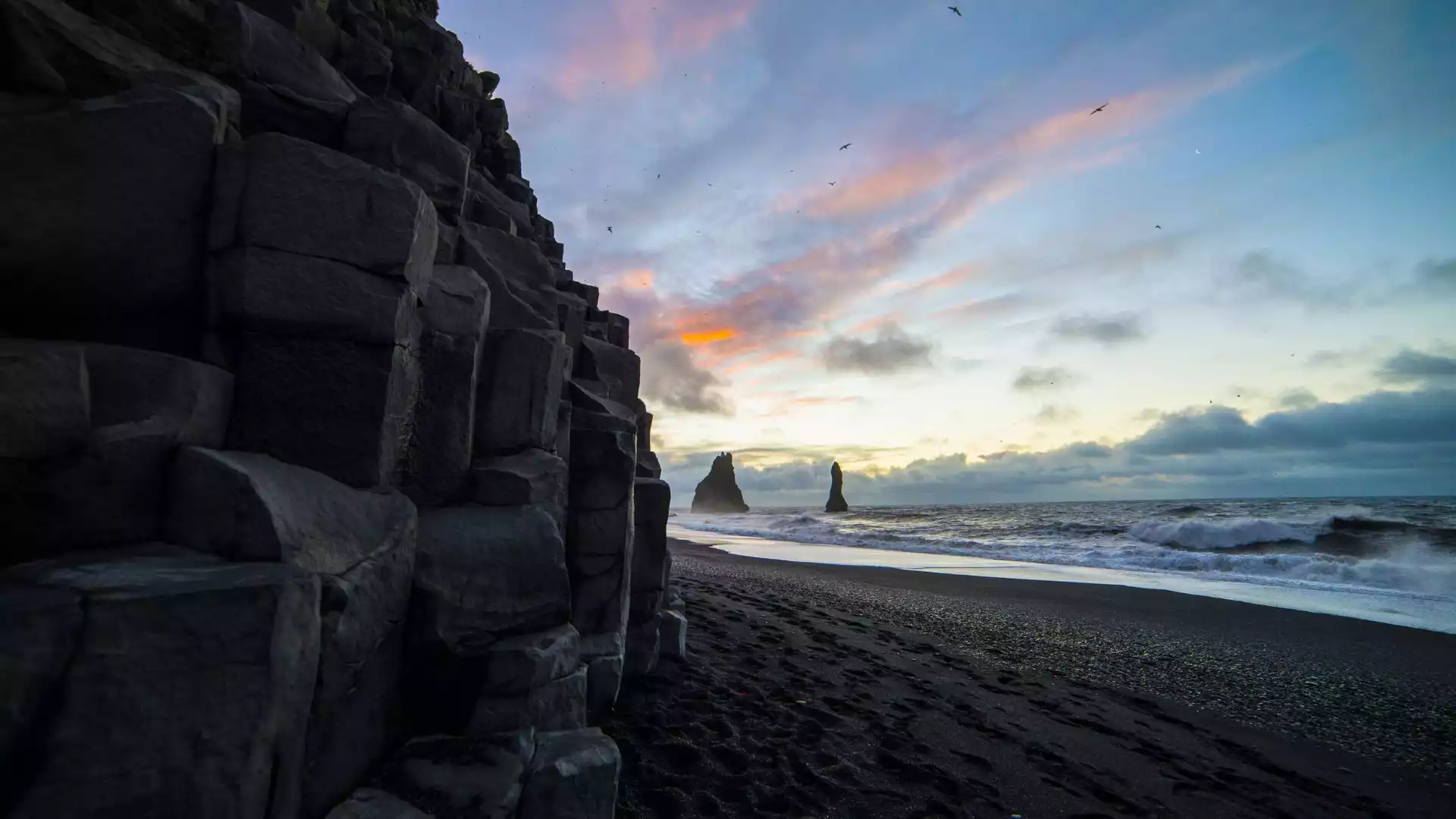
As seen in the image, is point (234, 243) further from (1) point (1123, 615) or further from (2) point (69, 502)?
(1) point (1123, 615)

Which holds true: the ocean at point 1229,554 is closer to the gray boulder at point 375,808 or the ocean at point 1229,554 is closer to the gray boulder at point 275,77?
the gray boulder at point 375,808

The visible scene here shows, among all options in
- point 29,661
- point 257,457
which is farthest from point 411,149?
point 29,661

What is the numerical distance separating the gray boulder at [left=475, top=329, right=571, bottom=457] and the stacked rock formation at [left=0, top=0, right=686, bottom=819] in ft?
0.06

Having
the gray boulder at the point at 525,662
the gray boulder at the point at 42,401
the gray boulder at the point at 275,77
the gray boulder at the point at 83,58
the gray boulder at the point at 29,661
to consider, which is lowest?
the gray boulder at the point at 525,662

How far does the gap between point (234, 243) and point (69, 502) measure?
1.37 metres

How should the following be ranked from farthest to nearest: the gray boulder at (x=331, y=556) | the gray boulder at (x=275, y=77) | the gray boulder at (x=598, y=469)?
the gray boulder at (x=598, y=469), the gray boulder at (x=275, y=77), the gray boulder at (x=331, y=556)

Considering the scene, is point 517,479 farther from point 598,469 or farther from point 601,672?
point 601,672

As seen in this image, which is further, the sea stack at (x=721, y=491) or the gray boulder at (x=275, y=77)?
the sea stack at (x=721, y=491)

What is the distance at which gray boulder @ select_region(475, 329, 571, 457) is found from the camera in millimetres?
4355

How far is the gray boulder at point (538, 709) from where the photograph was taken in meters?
3.40

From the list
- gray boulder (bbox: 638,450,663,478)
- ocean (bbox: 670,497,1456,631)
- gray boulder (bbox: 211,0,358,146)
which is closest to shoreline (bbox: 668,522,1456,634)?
ocean (bbox: 670,497,1456,631)

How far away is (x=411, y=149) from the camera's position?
4.23 m

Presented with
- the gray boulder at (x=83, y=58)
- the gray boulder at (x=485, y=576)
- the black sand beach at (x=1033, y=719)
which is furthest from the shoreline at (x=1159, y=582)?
the gray boulder at (x=83, y=58)

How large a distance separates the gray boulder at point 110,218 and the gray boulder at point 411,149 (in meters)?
0.82
